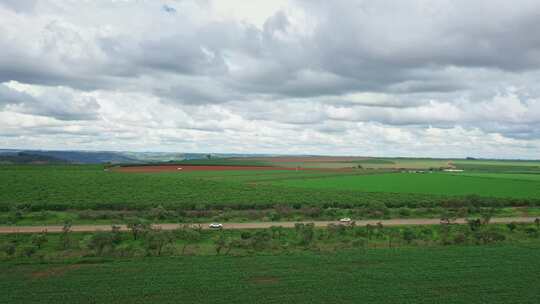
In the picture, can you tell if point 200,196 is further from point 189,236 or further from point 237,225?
point 189,236

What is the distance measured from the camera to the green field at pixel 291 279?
18500mm

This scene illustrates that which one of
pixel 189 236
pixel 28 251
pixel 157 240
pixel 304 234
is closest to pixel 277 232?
pixel 304 234

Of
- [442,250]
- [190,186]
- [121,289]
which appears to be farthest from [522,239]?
[190,186]

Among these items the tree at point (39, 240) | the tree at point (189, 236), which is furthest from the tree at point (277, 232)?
the tree at point (39, 240)

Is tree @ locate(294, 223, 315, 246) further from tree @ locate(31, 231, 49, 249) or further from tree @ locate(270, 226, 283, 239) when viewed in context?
tree @ locate(31, 231, 49, 249)

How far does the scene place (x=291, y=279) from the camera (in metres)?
21.3

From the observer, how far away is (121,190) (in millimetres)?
67500

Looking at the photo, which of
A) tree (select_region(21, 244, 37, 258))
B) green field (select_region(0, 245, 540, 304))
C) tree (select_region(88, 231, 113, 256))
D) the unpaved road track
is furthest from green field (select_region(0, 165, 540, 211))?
green field (select_region(0, 245, 540, 304))

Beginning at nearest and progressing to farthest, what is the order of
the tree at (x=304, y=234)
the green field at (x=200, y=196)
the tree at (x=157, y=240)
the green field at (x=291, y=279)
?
the green field at (x=291, y=279) → the tree at (x=157, y=240) → the tree at (x=304, y=234) → the green field at (x=200, y=196)

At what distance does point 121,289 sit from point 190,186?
5725 cm

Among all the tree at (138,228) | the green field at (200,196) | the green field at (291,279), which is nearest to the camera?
the green field at (291,279)

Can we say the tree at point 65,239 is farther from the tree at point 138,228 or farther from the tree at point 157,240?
the tree at point 157,240

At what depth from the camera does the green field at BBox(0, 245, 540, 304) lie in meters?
18.5

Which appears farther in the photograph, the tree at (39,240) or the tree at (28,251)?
the tree at (39,240)
